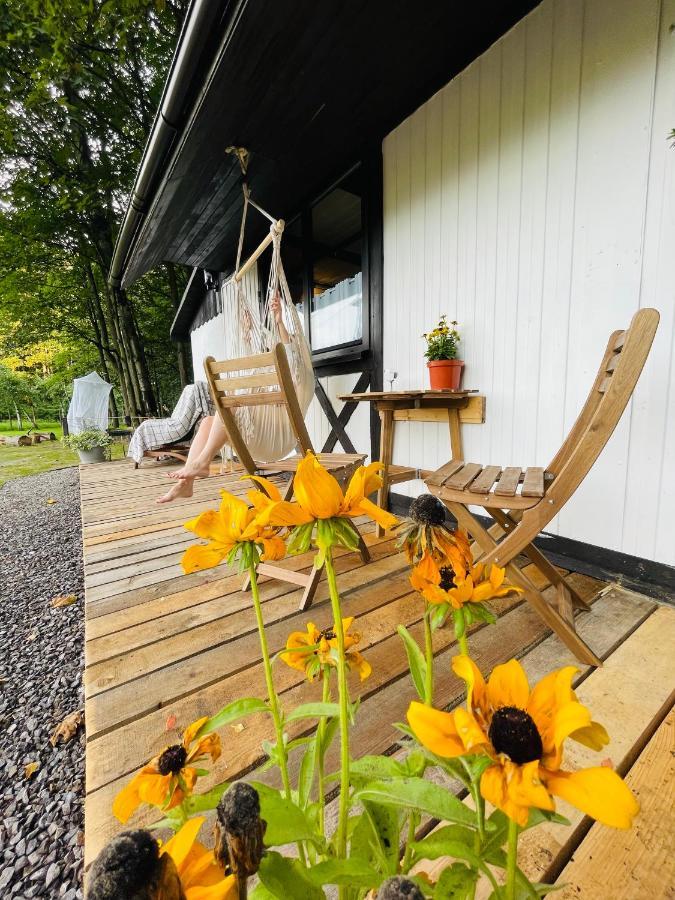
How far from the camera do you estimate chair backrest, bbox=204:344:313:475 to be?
1.42 metres

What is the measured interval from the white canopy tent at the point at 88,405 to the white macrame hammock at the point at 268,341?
491 centimetres

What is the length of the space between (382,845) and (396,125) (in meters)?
3.09

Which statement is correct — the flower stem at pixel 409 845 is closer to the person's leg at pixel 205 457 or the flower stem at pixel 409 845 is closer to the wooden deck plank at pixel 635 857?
the wooden deck plank at pixel 635 857

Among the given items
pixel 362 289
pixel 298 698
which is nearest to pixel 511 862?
pixel 298 698

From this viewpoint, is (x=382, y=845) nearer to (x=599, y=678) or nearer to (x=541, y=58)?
(x=599, y=678)

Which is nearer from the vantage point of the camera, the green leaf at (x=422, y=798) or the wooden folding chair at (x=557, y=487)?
the green leaf at (x=422, y=798)

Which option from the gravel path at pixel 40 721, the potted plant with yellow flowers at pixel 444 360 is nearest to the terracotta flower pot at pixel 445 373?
the potted plant with yellow flowers at pixel 444 360

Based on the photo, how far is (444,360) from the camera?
6.72ft

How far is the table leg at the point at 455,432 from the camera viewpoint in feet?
6.97

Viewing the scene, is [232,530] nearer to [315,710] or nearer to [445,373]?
[315,710]

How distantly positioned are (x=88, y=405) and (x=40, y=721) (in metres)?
6.88

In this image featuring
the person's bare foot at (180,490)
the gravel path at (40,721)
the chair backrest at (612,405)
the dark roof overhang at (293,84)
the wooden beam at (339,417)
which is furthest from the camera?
the wooden beam at (339,417)

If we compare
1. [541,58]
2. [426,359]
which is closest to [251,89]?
[541,58]

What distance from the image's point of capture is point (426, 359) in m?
2.31
